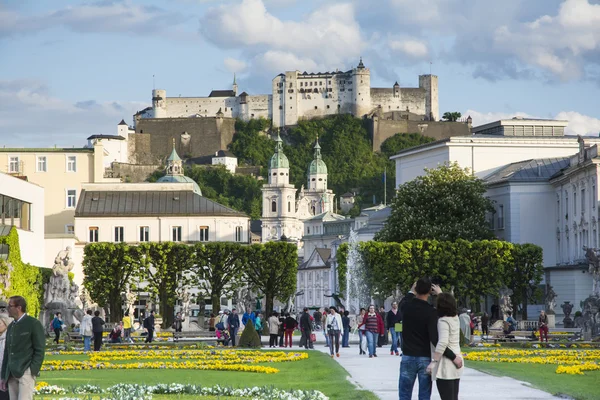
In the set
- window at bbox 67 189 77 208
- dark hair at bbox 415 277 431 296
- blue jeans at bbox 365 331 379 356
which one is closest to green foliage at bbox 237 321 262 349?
blue jeans at bbox 365 331 379 356

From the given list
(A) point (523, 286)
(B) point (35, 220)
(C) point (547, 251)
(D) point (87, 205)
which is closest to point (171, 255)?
(B) point (35, 220)

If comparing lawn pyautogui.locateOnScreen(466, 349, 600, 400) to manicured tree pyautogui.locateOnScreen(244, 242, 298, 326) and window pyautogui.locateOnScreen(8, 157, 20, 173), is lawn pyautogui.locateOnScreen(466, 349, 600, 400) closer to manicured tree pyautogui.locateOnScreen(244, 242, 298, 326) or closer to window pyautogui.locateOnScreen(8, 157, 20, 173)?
manicured tree pyautogui.locateOnScreen(244, 242, 298, 326)

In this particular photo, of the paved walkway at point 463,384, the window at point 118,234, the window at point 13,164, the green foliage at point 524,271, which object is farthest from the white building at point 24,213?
the paved walkway at point 463,384

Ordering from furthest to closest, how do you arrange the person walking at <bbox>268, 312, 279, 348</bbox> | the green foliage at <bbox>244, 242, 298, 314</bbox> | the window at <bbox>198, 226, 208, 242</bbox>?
1. the window at <bbox>198, 226, 208, 242</bbox>
2. the green foliage at <bbox>244, 242, 298, 314</bbox>
3. the person walking at <bbox>268, 312, 279, 348</bbox>

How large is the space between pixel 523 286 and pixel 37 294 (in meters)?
25.6

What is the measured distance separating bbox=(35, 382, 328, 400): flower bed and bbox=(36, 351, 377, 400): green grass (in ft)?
3.91

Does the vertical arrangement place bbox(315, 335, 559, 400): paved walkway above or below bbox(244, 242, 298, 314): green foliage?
below

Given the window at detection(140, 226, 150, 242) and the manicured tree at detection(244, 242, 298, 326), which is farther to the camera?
the window at detection(140, 226, 150, 242)

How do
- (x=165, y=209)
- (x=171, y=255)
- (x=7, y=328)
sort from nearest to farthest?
1. (x=7, y=328)
2. (x=171, y=255)
3. (x=165, y=209)

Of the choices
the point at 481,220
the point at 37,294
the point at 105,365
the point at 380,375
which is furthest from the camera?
the point at 481,220

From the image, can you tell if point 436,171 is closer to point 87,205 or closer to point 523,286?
point 523,286

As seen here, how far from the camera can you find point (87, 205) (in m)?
105

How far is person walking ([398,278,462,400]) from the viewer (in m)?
16.2

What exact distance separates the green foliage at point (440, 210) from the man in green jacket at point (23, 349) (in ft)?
214
